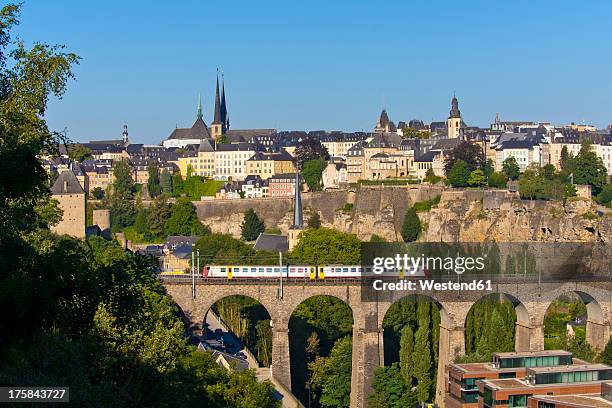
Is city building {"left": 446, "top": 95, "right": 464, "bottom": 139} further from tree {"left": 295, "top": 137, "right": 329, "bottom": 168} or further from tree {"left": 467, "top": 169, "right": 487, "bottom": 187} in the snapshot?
tree {"left": 467, "top": 169, "right": 487, "bottom": 187}

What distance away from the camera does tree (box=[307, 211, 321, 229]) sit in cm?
8514

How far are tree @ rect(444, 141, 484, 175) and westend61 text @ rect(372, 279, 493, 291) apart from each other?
45087mm

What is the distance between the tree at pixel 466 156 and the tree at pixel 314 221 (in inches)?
455

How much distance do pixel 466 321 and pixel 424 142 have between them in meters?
60.1

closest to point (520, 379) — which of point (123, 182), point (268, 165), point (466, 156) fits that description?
point (466, 156)

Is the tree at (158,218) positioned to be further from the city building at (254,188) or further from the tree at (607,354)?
the tree at (607,354)

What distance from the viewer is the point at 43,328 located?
1552cm

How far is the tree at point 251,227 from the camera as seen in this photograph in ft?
288

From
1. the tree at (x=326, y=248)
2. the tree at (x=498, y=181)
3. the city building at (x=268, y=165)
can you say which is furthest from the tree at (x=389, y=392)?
the city building at (x=268, y=165)

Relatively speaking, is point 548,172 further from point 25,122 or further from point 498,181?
point 25,122

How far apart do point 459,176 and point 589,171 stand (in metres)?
9.73

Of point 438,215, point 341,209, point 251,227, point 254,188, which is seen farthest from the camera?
point 254,188

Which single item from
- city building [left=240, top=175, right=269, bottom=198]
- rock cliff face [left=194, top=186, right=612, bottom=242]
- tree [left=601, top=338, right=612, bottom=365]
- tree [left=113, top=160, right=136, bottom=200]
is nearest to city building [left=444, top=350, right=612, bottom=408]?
tree [left=601, top=338, right=612, bottom=365]

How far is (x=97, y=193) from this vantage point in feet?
346
